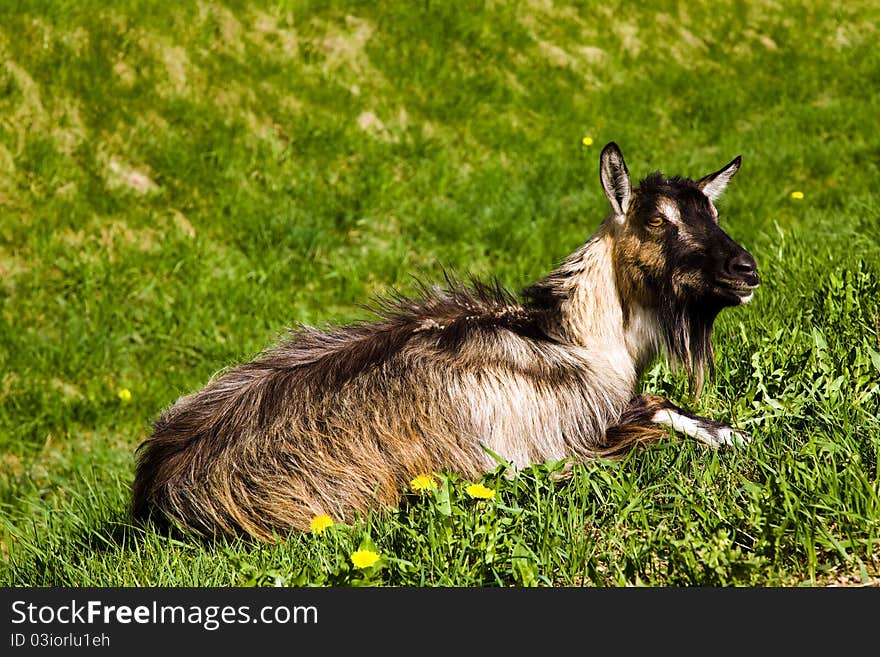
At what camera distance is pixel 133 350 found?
25.5ft

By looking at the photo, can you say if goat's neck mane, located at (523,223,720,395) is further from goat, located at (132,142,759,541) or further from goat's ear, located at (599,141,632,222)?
goat's ear, located at (599,141,632,222)

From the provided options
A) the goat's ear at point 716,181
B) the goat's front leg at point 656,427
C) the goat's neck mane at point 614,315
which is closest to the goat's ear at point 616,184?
the goat's neck mane at point 614,315

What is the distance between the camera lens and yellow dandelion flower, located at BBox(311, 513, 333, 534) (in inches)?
163

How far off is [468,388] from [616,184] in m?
1.25

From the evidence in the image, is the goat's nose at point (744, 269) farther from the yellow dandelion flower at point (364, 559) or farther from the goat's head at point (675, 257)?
the yellow dandelion flower at point (364, 559)

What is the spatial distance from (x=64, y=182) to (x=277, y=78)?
8.57 ft

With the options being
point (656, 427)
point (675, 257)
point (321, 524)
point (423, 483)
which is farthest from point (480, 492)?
point (675, 257)

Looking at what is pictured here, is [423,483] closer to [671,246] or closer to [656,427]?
[656,427]

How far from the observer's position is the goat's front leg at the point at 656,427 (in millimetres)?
4684

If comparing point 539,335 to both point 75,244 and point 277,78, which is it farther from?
point 277,78

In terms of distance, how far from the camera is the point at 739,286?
461 cm

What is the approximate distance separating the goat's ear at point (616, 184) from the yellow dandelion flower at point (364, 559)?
2.19m

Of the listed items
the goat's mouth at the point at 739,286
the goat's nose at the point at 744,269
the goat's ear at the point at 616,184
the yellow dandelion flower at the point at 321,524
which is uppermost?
the goat's ear at the point at 616,184

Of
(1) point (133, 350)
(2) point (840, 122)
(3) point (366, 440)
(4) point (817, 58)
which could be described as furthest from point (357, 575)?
(4) point (817, 58)
